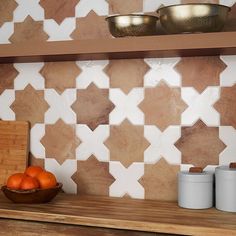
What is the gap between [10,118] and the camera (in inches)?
78.7

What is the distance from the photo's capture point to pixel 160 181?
1771 millimetres

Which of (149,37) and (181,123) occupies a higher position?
(149,37)

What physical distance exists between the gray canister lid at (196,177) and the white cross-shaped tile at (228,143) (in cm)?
12

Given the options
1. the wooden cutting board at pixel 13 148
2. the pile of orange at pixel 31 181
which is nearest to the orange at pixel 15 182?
the pile of orange at pixel 31 181

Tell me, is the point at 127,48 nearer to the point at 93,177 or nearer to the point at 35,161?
the point at 93,177

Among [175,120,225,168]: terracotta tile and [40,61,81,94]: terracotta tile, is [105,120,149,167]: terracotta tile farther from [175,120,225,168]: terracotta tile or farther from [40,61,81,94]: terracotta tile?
[40,61,81,94]: terracotta tile

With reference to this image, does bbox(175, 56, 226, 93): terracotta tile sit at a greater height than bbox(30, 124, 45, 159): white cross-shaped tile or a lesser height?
greater

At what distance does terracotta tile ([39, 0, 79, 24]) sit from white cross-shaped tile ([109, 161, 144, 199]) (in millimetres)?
679

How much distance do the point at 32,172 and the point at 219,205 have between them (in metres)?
0.73

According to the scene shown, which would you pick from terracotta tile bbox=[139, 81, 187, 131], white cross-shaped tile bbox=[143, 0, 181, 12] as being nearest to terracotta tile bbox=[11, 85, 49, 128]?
Result: terracotta tile bbox=[139, 81, 187, 131]

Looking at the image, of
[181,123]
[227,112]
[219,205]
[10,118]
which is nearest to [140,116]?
[181,123]

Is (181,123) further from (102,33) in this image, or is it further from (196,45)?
(102,33)

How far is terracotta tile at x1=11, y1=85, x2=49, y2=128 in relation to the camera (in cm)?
194

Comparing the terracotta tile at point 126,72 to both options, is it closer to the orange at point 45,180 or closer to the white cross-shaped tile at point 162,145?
the white cross-shaped tile at point 162,145
